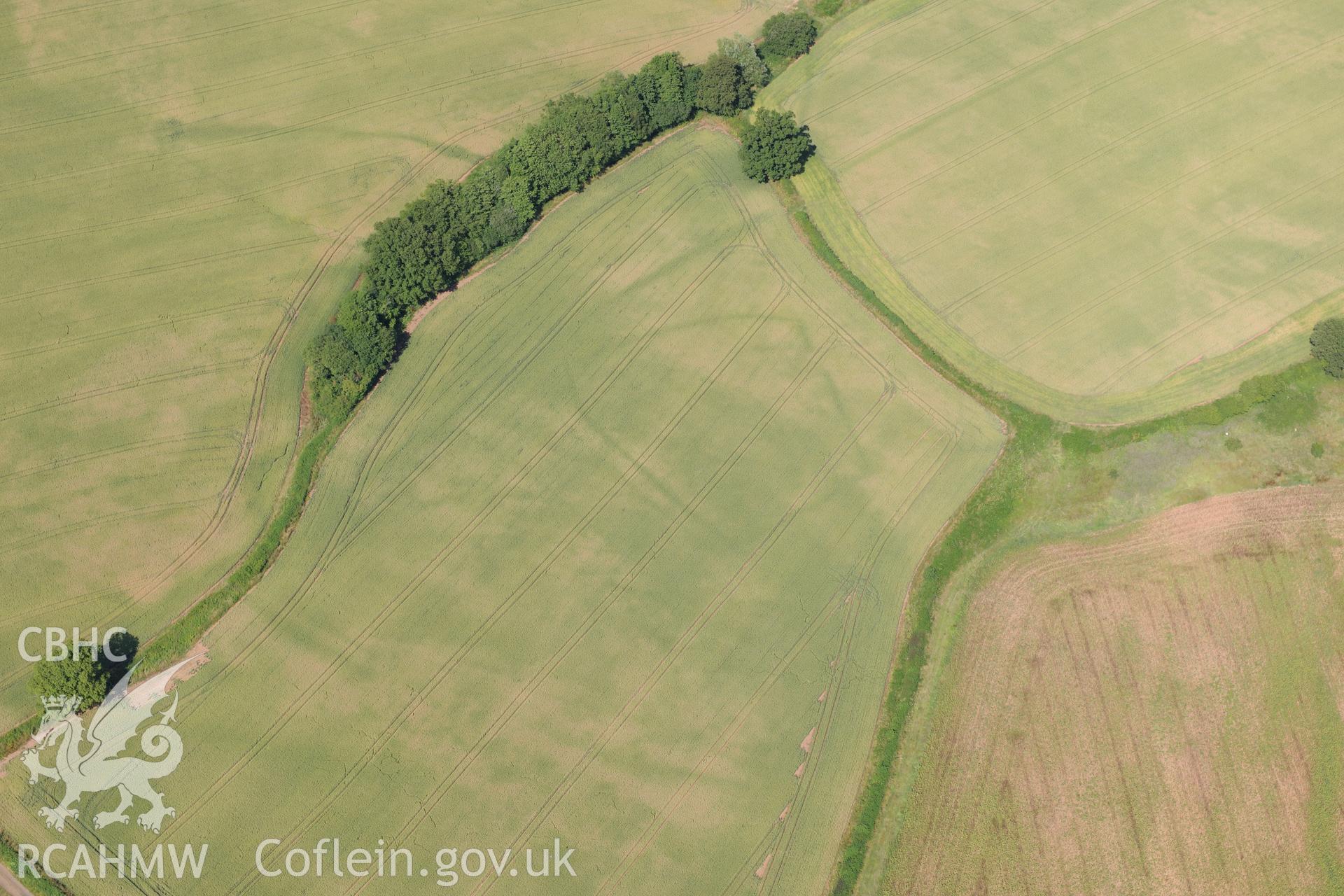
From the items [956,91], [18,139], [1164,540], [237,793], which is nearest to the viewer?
[237,793]

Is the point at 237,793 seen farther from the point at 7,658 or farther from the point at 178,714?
the point at 7,658

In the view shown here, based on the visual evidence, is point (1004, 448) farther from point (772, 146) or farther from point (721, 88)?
point (721, 88)

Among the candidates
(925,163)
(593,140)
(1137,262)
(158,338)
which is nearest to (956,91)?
(925,163)

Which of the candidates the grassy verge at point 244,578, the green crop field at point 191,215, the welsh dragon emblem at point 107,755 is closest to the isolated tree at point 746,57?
the green crop field at point 191,215

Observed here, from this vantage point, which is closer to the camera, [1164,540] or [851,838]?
[851,838]

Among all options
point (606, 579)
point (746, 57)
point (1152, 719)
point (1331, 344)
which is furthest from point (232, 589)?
point (1331, 344)

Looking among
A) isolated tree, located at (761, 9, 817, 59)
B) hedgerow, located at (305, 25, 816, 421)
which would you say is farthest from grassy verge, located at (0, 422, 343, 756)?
isolated tree, located at (761, 9, 817, 59)
